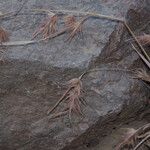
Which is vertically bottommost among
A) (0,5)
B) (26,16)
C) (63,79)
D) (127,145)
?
(127,145)

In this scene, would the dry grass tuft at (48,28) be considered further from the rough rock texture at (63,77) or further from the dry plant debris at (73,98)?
the dry plant debris at (73,98)

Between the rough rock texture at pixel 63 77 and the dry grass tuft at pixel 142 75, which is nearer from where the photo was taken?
the rough rock texture at pixel 63 77

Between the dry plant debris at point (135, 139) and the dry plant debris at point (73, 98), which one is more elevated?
the dry plant debris at point (73, 98)

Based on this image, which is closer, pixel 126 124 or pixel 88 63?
pixel 88 63

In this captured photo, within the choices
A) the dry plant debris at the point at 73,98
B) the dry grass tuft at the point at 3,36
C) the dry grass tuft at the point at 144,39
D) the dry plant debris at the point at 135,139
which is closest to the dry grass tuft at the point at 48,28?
the dry grass tuft at the point at 3,36

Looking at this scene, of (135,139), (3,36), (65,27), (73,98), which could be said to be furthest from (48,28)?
(135,139)

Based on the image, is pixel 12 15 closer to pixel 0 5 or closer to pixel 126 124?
pixel 0 5

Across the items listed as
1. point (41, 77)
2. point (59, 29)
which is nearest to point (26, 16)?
point (59, 29)

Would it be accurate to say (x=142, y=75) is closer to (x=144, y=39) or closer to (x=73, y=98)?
(x=144, y=39)
